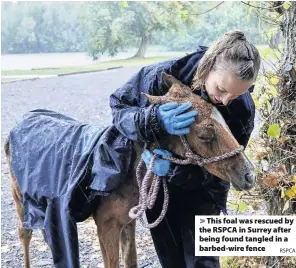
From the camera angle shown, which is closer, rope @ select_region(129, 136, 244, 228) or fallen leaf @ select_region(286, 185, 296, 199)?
rope @ select_region(129, 136, 244, 228)

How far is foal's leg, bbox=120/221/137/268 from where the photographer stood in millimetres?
1572

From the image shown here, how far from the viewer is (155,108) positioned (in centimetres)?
109

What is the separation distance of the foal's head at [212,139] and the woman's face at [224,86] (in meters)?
0.05

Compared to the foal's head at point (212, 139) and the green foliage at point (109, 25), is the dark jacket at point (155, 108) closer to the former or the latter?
the foal's head at point (212, 139)

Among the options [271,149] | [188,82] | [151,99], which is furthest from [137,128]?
[271,149]

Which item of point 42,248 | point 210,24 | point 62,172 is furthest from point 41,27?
point 62,172

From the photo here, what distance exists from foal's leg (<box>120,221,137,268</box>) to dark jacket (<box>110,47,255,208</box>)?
0.42 metres

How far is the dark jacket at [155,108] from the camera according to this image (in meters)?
1.13

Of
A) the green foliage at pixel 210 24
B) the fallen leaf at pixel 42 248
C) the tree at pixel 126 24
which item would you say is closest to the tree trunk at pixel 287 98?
the green foliage at pixel 210 24

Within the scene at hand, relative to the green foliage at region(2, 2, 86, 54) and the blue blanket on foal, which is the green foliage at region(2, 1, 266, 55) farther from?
the blue blanket on foal

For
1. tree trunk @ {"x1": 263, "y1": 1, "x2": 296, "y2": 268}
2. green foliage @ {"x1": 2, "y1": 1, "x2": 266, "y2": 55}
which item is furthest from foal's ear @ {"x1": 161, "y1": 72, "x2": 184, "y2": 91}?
green foliage @ {"x1": 2, "y1": 1, "x2": 266, "y2": 55}

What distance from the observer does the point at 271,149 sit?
1.63 metres

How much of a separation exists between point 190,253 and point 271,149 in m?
0.51

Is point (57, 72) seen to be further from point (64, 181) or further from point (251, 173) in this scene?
point (251, 173)
